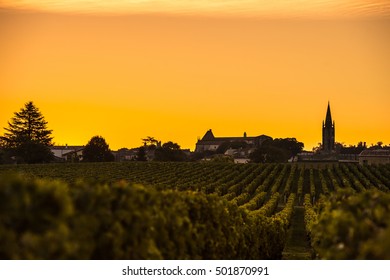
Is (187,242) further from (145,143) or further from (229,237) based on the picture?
(145,143)

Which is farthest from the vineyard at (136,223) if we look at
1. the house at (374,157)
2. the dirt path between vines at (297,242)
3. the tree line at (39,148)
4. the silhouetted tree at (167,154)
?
the silhouetted tree at (167,154)

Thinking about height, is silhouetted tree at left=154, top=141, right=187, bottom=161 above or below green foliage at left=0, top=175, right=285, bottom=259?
above

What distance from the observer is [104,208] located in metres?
9.20

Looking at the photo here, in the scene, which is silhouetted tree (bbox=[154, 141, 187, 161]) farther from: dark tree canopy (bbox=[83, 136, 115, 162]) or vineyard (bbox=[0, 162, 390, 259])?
vineyard (bbox=[0, 162, 390, 259])

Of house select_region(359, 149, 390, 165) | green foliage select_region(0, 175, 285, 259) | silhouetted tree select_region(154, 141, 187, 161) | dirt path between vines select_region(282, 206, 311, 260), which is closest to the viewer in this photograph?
green foliage select_region(0, 175, 285, 259)


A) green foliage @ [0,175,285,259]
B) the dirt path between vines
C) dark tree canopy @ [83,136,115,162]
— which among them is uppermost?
dark tree canopy @ [83,136,115,162]

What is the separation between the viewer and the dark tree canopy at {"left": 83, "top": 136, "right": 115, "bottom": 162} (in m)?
137

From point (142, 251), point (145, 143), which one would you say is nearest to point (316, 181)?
point (142, 251)

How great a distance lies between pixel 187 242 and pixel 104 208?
327cm

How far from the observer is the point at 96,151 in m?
138

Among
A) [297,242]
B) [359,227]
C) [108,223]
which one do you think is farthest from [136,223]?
[297,242]

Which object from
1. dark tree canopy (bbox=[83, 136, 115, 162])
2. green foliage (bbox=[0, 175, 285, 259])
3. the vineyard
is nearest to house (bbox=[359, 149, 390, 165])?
dark tree canopy (bbox=[83, 136, 115, 162])

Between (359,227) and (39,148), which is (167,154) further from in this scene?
(359,227)

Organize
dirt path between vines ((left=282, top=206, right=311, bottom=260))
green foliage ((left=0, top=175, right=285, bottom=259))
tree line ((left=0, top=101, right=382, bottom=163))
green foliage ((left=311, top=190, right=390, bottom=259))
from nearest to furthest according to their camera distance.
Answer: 1. green foliage ((left=0, top=175, right=285, bottom=259))
2. green foliage ((left=311, top=190, right=390, bottom=259))
3. dirt path between vines ((left=282, top=206, right=311, bottom=260))
4. tree line ((left=0, top=101, right=382, bottom=163))
